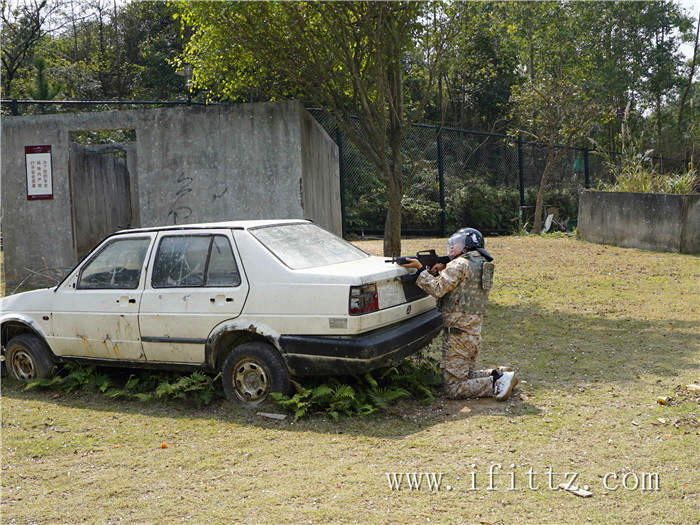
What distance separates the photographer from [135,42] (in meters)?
27.5

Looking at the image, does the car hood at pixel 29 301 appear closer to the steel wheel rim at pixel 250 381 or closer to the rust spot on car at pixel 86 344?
the rust spot on car at pixel 86 344

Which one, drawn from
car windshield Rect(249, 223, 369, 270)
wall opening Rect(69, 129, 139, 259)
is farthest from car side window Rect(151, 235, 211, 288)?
wall opening Rect(69, 129, 139, 259)

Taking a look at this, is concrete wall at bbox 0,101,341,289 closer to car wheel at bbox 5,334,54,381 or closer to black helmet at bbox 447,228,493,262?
car wheel at bbox 5,334,54,381

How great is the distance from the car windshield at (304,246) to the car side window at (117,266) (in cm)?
116

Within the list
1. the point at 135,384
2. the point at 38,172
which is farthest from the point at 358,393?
the point at 38,172

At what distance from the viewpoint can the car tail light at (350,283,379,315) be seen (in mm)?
4973

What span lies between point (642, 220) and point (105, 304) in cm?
1297

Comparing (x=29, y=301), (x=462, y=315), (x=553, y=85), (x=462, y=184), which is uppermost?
(x=553, y=85)

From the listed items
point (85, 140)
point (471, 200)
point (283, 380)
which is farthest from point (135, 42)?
point (283, 380)

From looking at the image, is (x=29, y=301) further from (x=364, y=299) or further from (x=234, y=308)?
(x=364, y=299)

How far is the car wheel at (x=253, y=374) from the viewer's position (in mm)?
5227

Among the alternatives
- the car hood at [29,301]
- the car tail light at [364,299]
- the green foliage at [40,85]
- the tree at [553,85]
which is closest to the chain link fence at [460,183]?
the green foliage at [40,85]

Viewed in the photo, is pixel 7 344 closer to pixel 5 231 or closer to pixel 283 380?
pixel 283 380

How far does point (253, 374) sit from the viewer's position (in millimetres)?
5395
